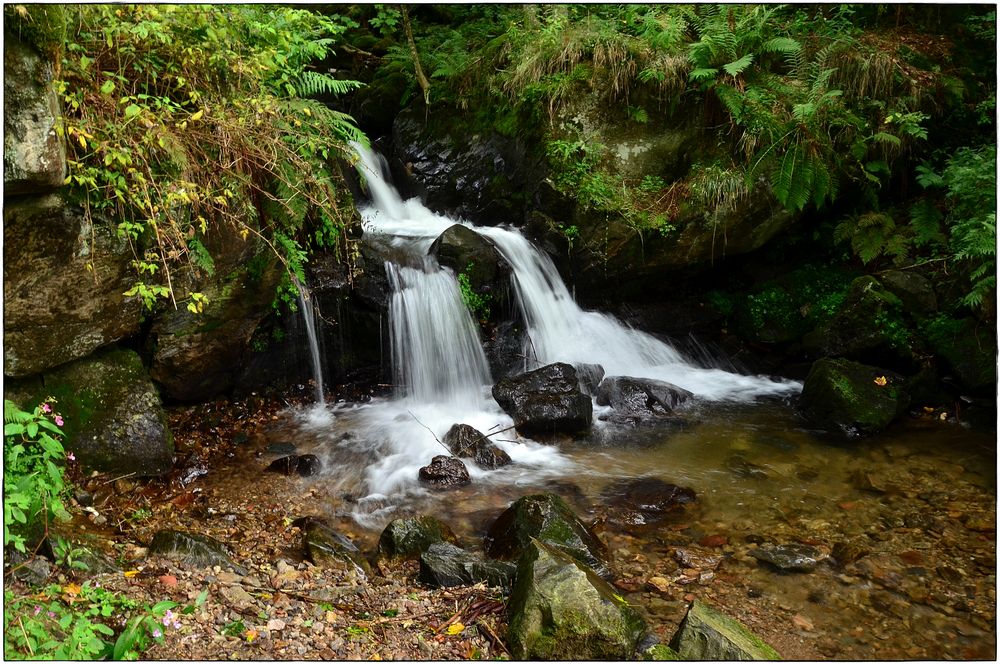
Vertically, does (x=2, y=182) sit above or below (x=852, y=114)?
below

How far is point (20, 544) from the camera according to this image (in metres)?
2.89

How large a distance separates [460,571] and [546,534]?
0.76m

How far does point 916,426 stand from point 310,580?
6.73m

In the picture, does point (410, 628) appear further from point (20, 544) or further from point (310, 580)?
point (20, 544)

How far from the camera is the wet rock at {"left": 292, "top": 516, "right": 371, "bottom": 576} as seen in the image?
4375 mm

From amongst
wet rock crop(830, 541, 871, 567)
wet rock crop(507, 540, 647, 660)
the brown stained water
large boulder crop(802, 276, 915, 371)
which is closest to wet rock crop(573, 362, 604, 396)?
the brown stained water

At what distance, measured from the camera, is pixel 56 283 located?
15.5ft

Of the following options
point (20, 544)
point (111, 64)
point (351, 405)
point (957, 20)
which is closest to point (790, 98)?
point (957, 20)

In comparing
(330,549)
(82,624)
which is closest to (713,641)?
(330,549)

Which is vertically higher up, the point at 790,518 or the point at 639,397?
the point at 639,397

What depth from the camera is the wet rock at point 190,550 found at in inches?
157

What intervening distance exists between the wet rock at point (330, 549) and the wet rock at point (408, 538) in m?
0.18

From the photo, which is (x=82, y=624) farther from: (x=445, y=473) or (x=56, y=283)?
(x=445, y=473)

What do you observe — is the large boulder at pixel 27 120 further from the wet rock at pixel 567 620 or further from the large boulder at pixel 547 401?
the large boulder at pixel 547 401
